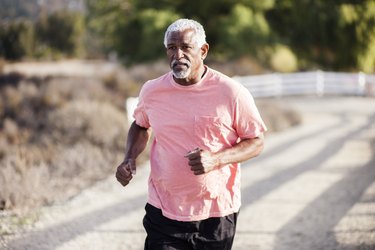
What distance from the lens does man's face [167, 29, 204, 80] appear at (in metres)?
3.14

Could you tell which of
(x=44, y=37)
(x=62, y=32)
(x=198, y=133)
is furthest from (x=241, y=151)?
(x=62, y=32)

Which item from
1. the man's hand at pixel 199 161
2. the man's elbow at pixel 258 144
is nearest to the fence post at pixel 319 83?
the man's elbow at pixel 258 144

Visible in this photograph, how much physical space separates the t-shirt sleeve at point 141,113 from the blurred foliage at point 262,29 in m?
27.6

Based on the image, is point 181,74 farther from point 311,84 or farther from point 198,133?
point 311,84

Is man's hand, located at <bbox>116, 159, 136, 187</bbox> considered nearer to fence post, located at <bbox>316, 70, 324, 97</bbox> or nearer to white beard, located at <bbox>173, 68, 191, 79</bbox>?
white beard, located at <bbox>173, 68, 191, 79</bbox>

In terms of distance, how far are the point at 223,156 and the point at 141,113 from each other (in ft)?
2.14

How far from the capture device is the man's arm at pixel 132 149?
3389 mm

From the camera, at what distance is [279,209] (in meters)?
7.31

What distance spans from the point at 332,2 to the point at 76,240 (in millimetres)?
28090

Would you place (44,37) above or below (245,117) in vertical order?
below

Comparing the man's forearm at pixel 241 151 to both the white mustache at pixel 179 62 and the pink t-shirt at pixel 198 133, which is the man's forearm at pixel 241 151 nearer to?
the pink t-shirt at pixel 198 133

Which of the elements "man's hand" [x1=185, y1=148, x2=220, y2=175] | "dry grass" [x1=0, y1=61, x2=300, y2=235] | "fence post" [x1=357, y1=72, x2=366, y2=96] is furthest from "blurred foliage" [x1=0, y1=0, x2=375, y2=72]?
"man's hand" [x1=185, y1=148, x2=220, y2=175]

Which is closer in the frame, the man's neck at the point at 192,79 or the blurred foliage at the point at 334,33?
the man's neck at the point at 192,79

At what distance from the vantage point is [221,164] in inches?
124
